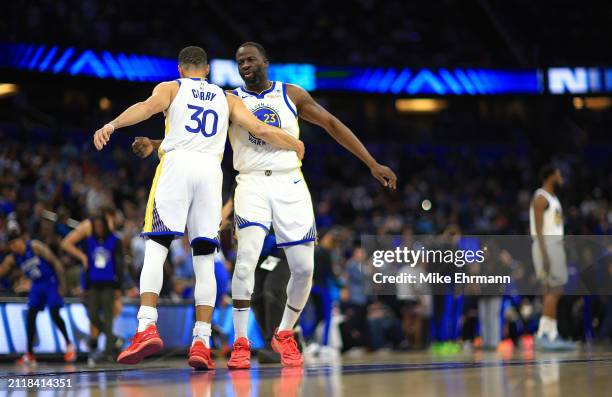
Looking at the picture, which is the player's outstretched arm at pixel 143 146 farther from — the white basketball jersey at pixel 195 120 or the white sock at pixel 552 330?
the white sock at pixel 552 330

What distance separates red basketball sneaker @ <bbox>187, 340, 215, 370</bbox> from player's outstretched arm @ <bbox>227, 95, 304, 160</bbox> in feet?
4.96

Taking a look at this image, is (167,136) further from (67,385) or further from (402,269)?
(402,269)

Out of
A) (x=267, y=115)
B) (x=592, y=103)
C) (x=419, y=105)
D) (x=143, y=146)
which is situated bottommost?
(x=143, y=146)

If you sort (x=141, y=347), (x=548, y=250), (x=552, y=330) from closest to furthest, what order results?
(x=141, y=347) < (x=552, y=330) < (x=548, y=250)

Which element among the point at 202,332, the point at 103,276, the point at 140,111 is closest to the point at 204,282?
the point at 202,332

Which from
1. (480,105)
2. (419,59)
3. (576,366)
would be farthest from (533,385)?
(480,105)

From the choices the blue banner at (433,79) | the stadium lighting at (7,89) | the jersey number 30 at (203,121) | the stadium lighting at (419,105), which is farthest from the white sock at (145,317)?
the stadium lighting at (419,105)

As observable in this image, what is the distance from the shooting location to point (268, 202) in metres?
6.61

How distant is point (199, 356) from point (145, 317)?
44 centimetres

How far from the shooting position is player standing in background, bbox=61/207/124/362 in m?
10.9

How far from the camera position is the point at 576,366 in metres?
6.09

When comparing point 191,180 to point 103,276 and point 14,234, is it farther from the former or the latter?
point 14,234

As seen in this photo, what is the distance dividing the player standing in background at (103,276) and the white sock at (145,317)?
202 inches

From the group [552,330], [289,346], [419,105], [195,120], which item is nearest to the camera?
[195,120]
